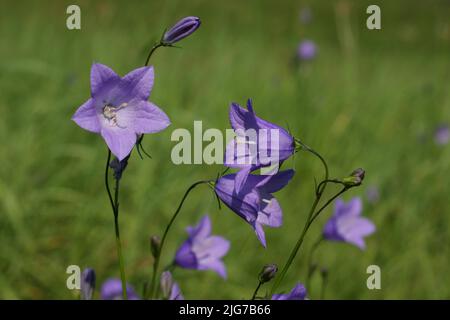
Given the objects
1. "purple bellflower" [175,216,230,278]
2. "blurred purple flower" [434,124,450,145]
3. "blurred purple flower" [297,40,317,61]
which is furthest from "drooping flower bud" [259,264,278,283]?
"blurred purple flower" [297,40,317,61]

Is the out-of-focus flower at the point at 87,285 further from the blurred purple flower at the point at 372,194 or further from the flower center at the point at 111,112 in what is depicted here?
the blurred purple flower at the point at 372,194

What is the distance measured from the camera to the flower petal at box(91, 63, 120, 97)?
4.05ft

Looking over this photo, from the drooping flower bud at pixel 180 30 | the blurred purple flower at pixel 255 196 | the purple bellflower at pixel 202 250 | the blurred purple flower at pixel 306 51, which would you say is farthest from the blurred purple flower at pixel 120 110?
the blurred purple flower at pixel 306 51

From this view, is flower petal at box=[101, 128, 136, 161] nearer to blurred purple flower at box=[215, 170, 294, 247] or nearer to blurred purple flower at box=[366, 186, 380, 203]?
blurred purple flower at box=[215, 170, 294, 247]

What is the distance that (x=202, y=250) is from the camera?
1.94 m

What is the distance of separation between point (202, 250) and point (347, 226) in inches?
33.4

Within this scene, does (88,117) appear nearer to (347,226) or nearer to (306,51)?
(347,226)

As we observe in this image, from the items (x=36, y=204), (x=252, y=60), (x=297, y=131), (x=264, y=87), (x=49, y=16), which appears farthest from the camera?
(x=49, y=16)

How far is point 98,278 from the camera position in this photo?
8.77 ft

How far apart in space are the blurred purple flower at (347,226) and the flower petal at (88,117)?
130 cm

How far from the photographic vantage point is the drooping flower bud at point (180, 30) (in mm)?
1326
